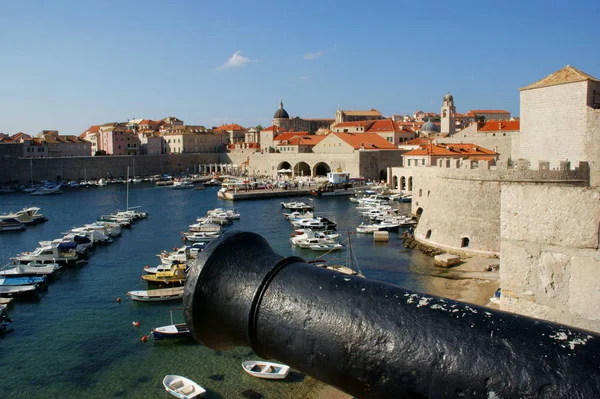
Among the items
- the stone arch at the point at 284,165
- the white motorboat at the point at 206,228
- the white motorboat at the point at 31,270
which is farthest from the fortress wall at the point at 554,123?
the stone arch at the point at 284,165

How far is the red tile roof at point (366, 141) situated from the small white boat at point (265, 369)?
36820 millimetres

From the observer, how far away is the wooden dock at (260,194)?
37.7m

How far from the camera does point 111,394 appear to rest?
8727 mm

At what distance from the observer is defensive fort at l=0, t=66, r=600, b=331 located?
98.8 inches

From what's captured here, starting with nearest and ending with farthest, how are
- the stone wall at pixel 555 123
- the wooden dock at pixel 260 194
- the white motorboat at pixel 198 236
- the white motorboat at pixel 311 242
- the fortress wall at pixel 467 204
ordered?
the stone wall at pixel 555 123
the fortress wall at pixel 467 204
the white motorboat at pixel 311 242
the white motorboat at pixel 198 236
the wooden dock at pixel 260 194

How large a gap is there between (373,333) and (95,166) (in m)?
56.4

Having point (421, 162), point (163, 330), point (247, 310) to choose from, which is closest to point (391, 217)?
point (421, 162)

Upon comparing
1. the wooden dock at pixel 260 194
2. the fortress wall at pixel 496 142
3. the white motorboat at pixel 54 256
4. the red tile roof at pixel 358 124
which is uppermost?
the red tile roof at pixel 358 124

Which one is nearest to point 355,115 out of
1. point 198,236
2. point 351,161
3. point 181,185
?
point 351,161

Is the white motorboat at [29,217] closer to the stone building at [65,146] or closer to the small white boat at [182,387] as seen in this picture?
the small white boat at [182,387]

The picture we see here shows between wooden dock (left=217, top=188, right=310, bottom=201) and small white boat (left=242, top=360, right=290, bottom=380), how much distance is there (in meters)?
28.0

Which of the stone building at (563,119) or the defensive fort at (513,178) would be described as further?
the stone building at (563,119)

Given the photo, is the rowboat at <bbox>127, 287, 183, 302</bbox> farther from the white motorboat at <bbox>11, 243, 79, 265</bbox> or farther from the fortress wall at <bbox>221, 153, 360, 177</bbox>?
the fortress wall at <bbox>221, 153, 360, 177</bbox>

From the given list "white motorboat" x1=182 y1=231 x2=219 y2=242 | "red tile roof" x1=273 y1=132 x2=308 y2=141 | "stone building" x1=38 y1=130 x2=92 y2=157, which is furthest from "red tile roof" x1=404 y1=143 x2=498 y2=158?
"stone building" x1=38 y1=130 x2=92 y2=157
